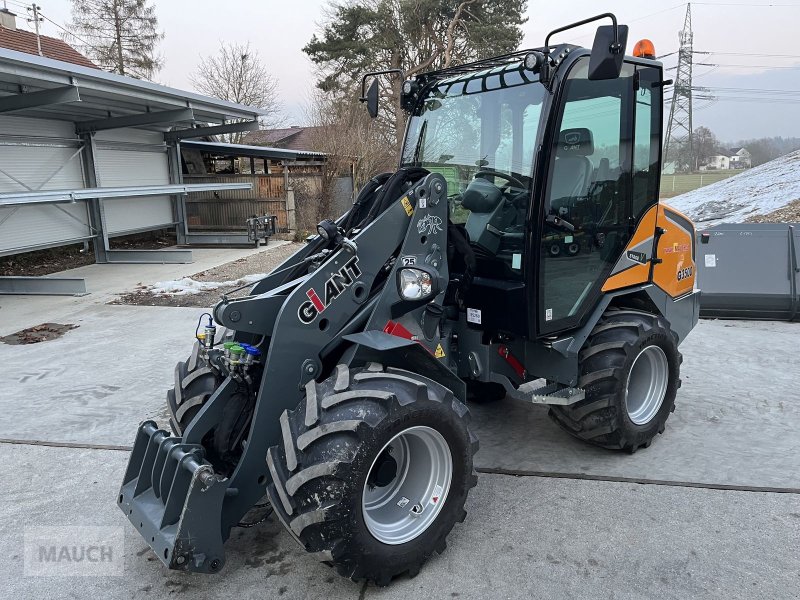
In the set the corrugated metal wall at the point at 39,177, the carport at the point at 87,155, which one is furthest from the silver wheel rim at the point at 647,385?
the corrugated metal wall at the point at 39,177

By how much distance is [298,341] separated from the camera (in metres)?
2.93

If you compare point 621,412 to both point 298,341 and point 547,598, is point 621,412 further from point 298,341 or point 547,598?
point 298,341

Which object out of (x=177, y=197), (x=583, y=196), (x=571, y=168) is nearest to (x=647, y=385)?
(x=583, y=196)

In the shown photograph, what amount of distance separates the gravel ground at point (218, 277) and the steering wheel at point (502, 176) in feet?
11.1

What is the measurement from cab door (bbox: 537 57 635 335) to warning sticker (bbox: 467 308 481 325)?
0.37 metres

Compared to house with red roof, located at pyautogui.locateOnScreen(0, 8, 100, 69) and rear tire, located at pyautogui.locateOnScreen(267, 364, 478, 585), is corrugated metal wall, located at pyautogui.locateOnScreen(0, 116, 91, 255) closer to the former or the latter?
house with red roof, located at pyautogui.locateOnScreen(0, 8, 100, 69)

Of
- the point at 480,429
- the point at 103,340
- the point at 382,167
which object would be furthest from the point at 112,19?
the point at 480,429

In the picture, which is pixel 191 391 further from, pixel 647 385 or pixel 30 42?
pixel 30 42

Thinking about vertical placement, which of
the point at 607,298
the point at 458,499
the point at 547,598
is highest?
the point at 607,298

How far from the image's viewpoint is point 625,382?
149 inches

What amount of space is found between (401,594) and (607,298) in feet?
7.36

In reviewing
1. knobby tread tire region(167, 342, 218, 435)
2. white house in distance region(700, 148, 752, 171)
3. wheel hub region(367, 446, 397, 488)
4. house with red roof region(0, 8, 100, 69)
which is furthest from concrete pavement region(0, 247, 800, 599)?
white house in distance region(700, 148, 752, 171)

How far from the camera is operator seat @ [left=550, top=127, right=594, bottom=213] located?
11.3ft

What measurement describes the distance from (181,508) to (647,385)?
3.11m
